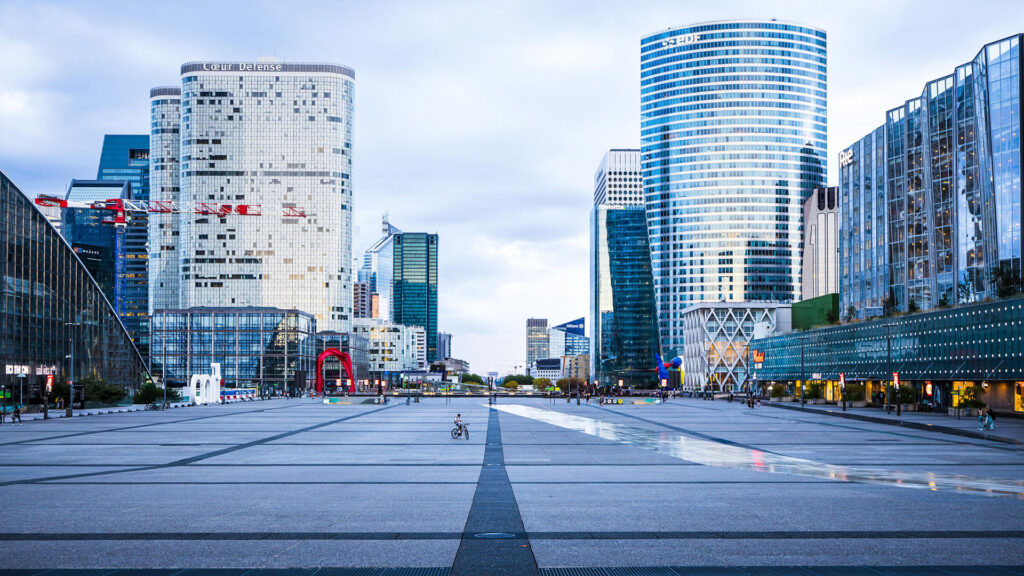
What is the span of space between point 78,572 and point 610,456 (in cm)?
2601

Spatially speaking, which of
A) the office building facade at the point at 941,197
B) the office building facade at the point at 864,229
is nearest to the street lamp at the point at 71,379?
the office building facade at the point at 941,197

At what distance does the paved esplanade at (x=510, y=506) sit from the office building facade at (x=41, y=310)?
42604 mm

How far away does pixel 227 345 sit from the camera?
194125 mm

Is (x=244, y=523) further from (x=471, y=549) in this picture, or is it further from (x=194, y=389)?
(x=194, y=389)

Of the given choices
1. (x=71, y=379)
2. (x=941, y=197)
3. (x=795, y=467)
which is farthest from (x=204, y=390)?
(x=941, y=197)

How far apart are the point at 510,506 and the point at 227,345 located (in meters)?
185

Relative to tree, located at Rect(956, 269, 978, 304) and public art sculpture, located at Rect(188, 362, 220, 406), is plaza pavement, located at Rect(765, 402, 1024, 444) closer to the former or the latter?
tree, located at Rect(956, 269, 978, 304)

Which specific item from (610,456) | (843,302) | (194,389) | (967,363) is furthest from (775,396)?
(610,456)

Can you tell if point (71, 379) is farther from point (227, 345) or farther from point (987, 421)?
point (227, 345)

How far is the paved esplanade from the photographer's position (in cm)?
1611

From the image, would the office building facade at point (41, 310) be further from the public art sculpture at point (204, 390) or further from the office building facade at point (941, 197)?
the office building facade at point (941, 197)

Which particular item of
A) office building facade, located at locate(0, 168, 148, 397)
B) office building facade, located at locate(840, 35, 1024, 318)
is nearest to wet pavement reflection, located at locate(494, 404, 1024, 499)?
office building facade, located at locate(840, 35, 1024, 318)

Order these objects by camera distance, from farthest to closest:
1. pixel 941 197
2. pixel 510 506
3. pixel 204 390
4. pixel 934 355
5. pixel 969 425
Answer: pixel 204 390
pixel 941 197
pixel 934 355
pixel 969 425
pixel 510 506

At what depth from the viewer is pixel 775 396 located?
4990 inches
